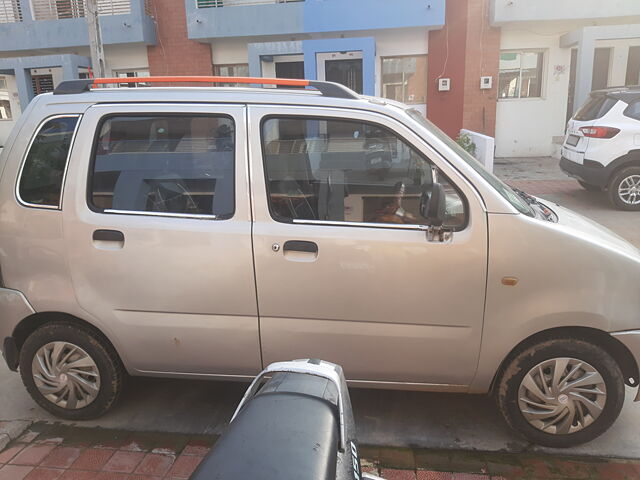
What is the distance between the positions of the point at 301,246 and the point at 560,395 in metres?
1.67

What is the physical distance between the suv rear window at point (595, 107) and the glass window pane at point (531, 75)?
6.08m

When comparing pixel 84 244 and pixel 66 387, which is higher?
pixel 84 244

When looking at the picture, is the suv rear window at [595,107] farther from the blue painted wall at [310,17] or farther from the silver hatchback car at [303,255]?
the silver hatchback car at [303,255]

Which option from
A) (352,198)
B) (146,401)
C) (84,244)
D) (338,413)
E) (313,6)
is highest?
(313,6)

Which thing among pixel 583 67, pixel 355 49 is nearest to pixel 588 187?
pixel 583 67

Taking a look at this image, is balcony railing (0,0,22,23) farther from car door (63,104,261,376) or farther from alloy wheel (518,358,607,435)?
alloy wheel (518,358,607,435)

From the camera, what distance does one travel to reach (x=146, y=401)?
11.8ft

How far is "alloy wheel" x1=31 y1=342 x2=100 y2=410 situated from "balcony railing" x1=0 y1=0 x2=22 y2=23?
16783 mm

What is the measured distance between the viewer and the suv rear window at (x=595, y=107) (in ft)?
28.1

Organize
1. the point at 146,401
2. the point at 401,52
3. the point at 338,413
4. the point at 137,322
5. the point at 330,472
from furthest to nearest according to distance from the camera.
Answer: the point at 401,52 → the point at 146,401 → the point at 137,322 → the point at 338,413 → the point at 330,472

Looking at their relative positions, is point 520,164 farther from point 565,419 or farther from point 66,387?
point 66,387

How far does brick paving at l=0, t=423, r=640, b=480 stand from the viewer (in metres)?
2.80

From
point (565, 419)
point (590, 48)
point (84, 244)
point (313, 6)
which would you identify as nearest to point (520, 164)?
point (590, 48)

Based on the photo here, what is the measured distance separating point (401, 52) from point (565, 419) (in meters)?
13.4
